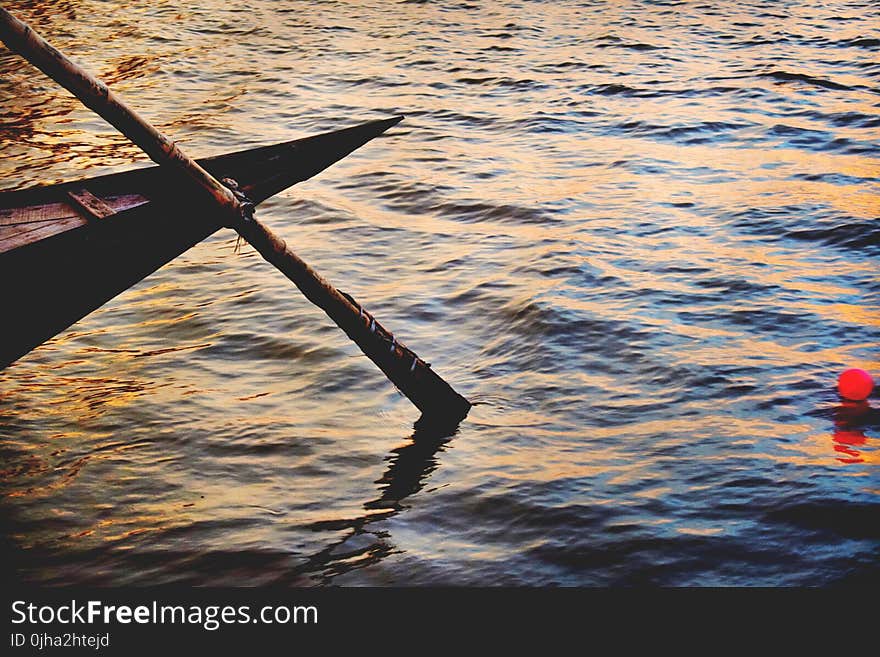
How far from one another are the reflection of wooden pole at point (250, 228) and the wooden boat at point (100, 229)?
14 cm

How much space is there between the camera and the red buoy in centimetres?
562

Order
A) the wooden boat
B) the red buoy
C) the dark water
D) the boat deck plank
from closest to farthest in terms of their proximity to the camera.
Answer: the wooden boat
the boat deck plank
the dark water
the red buoy

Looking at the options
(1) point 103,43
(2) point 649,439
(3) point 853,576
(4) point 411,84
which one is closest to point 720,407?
(2) point 649,439

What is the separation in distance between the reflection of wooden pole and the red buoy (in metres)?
2.28

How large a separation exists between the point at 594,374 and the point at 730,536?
178 centimetres

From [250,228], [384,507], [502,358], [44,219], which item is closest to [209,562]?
[384,507]

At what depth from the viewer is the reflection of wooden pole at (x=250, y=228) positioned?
14.8ft

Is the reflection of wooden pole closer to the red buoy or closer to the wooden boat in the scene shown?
the wooden boat

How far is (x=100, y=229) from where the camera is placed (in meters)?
4.60

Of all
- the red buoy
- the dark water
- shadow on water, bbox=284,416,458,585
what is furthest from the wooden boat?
the red buoy

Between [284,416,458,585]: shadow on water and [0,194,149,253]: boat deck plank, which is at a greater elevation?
[0,194,149,253]: boat deck plank

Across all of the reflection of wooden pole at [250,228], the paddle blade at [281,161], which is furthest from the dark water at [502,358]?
the paddle blade at [281,161]

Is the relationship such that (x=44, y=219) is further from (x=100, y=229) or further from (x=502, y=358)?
(x=502, y=358)

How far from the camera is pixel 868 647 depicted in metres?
3.73
